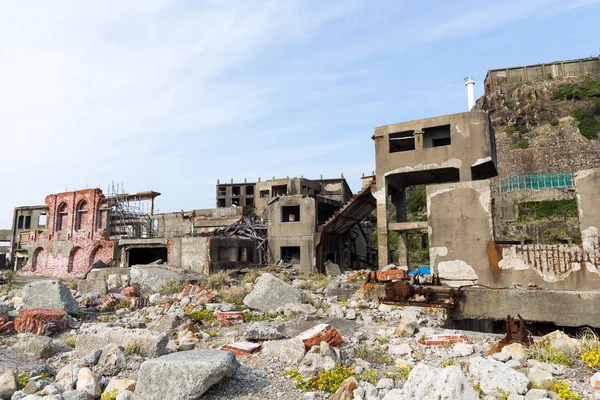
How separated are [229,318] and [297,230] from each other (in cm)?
1383

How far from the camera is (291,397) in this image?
4.74 meters

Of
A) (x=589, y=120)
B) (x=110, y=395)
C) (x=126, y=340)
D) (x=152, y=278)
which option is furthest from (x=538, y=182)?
(x=110, y=395)

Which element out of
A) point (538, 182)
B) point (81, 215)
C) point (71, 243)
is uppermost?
point (538, 182)

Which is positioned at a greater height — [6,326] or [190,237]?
[190,237]

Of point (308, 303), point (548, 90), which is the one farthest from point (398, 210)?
point (548, 90)

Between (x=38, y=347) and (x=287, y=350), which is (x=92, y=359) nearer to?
(x=38, y=347)

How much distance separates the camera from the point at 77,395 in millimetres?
4719

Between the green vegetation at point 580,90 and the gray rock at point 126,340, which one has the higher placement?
the green vegetation at point 580,90

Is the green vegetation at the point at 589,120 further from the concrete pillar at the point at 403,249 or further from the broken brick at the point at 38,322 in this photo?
the broken brick at the point at 38,322

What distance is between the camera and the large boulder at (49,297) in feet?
34.7

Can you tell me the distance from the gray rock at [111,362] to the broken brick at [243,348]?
1.52 metres

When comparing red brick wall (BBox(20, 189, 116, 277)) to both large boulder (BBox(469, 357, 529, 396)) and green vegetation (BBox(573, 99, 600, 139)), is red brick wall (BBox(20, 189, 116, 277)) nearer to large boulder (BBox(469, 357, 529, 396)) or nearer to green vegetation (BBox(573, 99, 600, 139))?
large boulder (BBox(469, 357, 529, 396))

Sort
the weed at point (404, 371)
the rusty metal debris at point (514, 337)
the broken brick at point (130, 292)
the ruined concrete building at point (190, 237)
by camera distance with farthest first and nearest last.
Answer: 1. the ruined concrete building at point (190, 237)
2. the broken brick at point (130, 292)
3. the rusty metal debris at point (514, 337)
4. the weed at point (404, 371)

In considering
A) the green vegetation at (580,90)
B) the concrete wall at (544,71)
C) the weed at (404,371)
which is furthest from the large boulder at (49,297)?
the concrete wall at (544,71)
